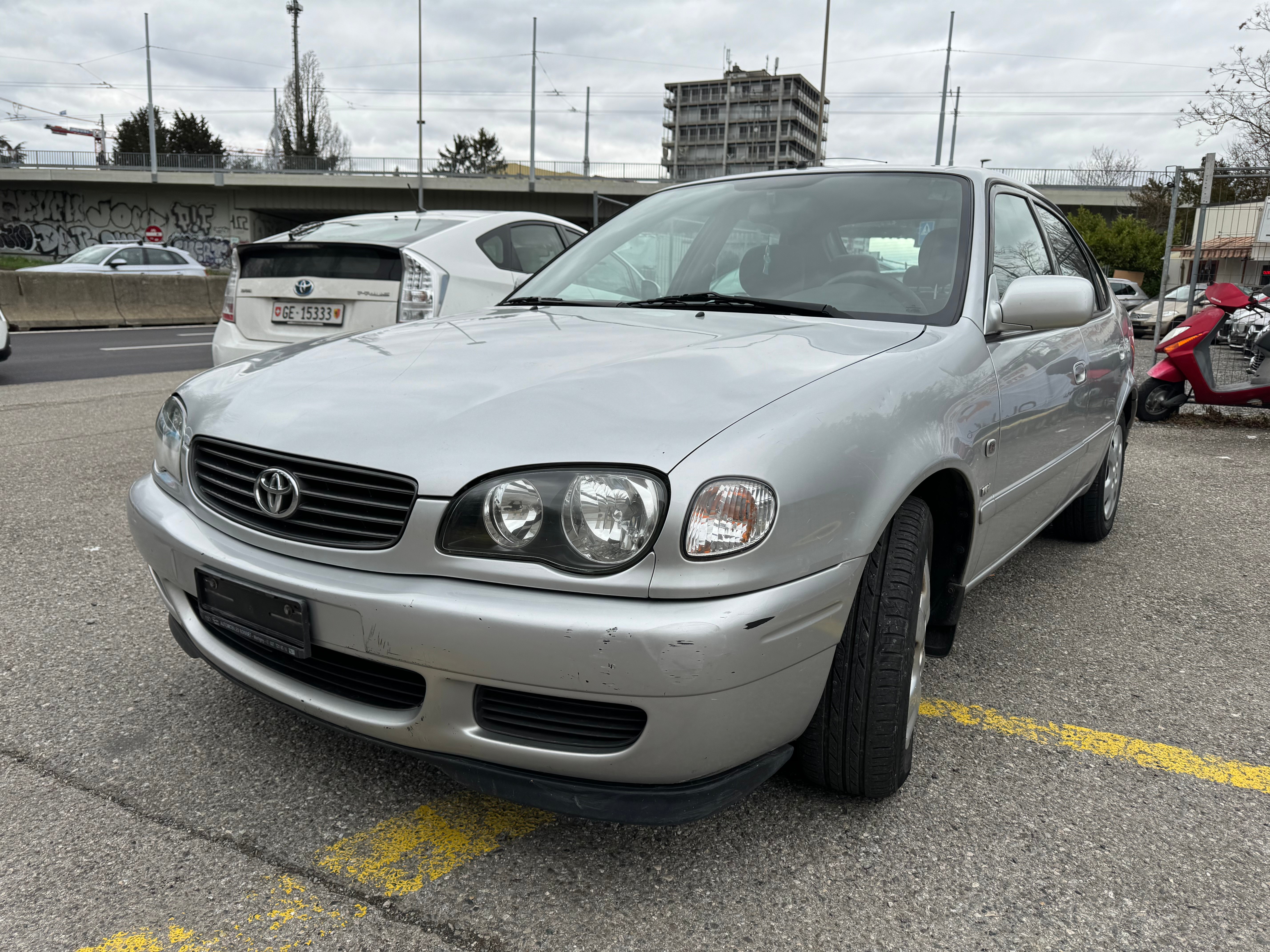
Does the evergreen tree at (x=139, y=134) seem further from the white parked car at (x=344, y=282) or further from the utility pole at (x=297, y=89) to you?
the white parked car at (x=344, y=282)

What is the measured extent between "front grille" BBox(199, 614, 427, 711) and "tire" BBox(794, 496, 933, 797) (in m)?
0.81

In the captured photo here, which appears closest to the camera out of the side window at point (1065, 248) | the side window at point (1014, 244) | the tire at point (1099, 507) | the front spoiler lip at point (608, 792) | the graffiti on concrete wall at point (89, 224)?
the front spoiler lip at point (608, 792)

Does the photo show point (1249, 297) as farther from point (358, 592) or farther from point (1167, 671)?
point (358, 592)

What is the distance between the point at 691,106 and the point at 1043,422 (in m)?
127

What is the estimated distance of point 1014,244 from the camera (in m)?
3.03

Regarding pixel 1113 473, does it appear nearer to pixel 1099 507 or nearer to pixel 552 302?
pixel 1099 507

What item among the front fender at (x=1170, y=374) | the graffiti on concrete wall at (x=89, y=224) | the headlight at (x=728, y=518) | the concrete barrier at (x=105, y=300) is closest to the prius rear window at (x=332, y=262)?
the headlight at (x=728, y=518)

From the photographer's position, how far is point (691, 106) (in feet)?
396

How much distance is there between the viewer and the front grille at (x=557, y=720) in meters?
1.64

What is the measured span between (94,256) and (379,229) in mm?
13943

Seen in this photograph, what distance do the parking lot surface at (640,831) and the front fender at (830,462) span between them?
65 centimetres

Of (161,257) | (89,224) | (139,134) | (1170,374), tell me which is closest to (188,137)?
(139,134)

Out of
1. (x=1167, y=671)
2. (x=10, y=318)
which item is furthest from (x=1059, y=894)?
(x=10, y=318)

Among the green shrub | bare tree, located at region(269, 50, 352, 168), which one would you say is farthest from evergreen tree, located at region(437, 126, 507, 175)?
the green shrub
